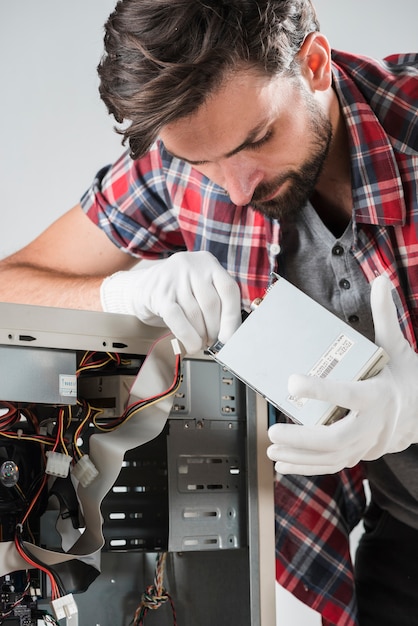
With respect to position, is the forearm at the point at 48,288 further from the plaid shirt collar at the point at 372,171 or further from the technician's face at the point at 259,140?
the plaid shirt collar at the point at 372,171

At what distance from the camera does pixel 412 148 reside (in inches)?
50.6

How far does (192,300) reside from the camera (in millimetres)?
Answer: 1142

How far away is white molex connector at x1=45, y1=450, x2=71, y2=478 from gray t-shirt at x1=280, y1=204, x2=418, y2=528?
1.55 ft

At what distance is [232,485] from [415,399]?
26 cm

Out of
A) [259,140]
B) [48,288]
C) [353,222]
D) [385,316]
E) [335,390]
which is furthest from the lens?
[48,288]

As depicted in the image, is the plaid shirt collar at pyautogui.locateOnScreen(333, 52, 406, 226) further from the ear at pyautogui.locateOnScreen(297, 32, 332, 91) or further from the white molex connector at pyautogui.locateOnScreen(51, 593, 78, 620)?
the white molex connector at pyautogui.locateOnScreen(51, 593, 78, 620)

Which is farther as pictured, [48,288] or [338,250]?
[48,288]

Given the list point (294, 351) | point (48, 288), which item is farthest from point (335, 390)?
point (48, 288)

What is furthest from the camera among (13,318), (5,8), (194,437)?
(5,8)

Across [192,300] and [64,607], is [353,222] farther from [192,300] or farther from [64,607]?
[64,607]

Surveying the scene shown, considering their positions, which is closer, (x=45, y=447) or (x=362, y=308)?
(x=45, y=447)

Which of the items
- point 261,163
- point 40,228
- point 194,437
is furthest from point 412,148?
point 40,228

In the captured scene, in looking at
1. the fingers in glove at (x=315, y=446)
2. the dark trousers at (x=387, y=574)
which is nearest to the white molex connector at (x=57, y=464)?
the fingers in glove at (x=315, y=446)

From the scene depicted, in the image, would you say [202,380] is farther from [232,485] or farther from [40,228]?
[40,228]
